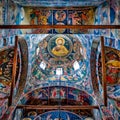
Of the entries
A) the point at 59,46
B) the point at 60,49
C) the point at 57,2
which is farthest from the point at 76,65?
the point at 57,2

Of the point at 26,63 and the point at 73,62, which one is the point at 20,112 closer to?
the point at 26,63

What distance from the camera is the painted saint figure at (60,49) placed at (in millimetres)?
19344

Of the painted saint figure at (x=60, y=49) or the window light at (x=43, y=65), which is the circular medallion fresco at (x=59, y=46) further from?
the window light at (x=43, y=65)

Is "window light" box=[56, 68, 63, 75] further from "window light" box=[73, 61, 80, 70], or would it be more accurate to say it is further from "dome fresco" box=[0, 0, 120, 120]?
"window light" box=[73, 61, 80, 70]

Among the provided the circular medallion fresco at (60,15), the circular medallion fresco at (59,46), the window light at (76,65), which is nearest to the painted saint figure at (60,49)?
the circular medallion fresco at (59,46)

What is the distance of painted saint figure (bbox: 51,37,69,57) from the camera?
63.5ft

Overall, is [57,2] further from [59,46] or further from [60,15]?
[59,46]

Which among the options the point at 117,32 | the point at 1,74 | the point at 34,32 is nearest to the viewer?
the point at 117,32

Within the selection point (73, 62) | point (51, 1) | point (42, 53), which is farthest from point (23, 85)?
point (51, 1)

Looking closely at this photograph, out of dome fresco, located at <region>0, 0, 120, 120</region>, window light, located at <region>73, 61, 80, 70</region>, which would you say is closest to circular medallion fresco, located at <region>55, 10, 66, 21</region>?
dome fresco, located at <region>0, 0, 120, 120</region>

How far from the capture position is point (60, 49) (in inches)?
771

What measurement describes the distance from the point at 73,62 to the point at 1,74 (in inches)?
198

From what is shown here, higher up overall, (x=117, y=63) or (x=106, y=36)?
(x=106, y=36)

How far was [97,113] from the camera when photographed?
715 inches
